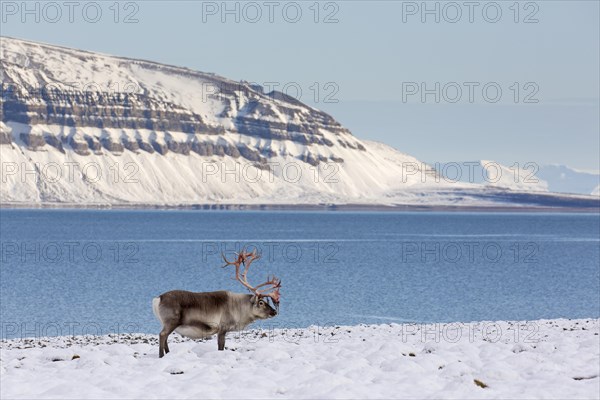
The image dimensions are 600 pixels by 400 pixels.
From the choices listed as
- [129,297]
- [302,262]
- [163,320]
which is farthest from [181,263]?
[163,320]

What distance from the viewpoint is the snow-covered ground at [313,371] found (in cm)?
1927

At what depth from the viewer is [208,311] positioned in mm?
24578

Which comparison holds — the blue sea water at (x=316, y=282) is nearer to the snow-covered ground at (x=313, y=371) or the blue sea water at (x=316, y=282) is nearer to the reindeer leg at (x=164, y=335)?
the snow-covered ground at (x=313, y=371)

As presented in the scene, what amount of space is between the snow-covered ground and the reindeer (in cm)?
54

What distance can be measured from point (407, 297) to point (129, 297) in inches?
773

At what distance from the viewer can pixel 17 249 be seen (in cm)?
13825

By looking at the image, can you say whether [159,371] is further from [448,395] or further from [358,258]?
[358,258]

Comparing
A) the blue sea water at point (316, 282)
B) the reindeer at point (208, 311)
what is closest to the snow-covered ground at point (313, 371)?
the reindeer at point (208, 311)

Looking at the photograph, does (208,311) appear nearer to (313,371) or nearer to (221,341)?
(221,341)

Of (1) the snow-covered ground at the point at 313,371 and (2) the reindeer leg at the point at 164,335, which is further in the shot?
(2) the reindeer leg at the point at 164,335

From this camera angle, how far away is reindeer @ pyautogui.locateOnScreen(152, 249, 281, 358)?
24.2 m

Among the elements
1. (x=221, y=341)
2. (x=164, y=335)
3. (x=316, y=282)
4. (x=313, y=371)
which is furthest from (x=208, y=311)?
(x=316, y=282)

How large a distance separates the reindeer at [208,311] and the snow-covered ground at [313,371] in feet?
1.78

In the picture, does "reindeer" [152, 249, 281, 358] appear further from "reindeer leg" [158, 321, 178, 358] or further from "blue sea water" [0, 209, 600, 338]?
"blue sea water" [0, 209, 600, 338]
